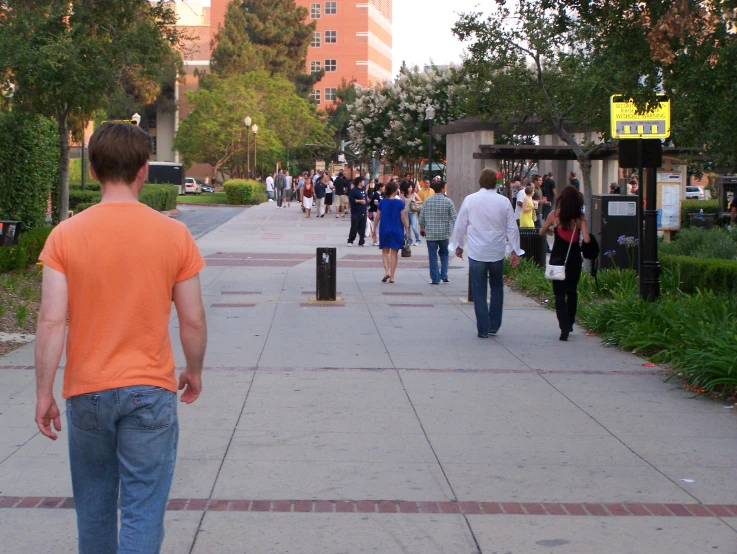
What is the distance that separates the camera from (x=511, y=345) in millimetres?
10461

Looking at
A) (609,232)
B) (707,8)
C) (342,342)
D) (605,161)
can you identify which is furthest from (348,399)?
(605,161)

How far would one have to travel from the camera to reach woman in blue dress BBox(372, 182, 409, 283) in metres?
16.1

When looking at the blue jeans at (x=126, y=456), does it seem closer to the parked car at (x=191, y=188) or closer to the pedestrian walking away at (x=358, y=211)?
the pedestrian walking away at (x=358, y=211)

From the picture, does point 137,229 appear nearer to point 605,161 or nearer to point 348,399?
point 348,399

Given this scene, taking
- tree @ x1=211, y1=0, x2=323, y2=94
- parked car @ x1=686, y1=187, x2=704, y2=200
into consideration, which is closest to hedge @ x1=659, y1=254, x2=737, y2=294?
parked car @ x1=686, y1=187, x2=704, y2=200

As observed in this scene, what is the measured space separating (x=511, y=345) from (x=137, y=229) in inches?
295

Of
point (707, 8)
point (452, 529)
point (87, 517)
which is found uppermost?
point (707, 8)

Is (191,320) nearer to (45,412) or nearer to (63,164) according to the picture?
(45,412)

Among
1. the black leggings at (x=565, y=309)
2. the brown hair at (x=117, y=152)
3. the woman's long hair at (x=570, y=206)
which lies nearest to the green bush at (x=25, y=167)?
the woman's long hair at (x=570, y=206)

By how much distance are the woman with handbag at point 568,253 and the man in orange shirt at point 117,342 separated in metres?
7.64

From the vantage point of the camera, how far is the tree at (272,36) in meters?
85.2

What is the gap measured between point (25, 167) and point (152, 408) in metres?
15.7

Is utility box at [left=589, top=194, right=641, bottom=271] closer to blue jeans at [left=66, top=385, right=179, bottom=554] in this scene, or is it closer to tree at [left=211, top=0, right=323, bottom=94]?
blue jeans at [left=66, top=385, right=179, bottom=554]

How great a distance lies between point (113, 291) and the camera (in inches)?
132
